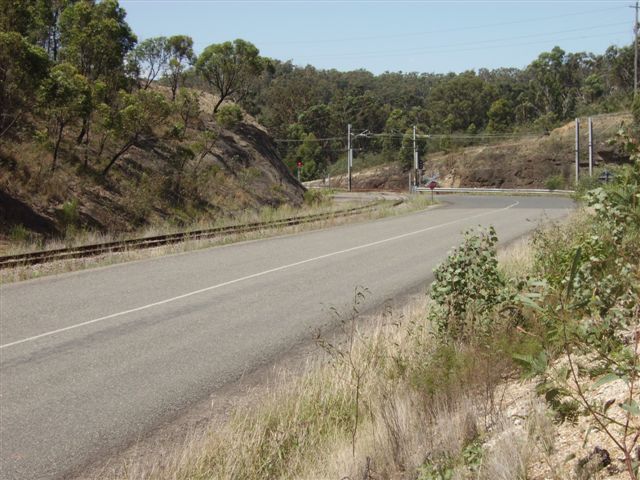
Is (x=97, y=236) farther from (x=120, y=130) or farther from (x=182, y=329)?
(x=182, y=329)

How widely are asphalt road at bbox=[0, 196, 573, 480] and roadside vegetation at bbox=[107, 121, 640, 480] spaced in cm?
98

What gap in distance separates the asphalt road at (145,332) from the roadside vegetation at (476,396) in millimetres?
977

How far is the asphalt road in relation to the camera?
6027 mm

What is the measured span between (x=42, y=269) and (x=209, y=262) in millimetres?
3670

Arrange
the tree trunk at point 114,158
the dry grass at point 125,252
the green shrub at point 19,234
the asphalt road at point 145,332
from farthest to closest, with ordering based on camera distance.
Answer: the tree trunk at point 114,158, the green shrub at point 19,234, the dry grass at point 125,252, the asphalt road at point 145,332

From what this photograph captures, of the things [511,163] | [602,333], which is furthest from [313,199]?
[602,333]

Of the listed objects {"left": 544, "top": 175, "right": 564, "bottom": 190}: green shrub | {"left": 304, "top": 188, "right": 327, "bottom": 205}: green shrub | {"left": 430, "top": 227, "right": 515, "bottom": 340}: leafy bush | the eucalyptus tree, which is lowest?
{"left": 544, "top": 175, "right": 564, "bottom": 190}: green shrub

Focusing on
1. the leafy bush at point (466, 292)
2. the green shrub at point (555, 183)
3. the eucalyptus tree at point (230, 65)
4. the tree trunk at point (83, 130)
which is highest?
the eucalyptus tree at point (230, 65)

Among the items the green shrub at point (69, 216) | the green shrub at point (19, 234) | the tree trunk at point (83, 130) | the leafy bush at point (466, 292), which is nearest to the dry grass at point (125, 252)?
the green shrub at point (19, 234)

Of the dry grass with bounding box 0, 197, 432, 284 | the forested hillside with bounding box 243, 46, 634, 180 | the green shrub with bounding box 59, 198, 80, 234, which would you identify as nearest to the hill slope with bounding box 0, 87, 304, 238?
the green shrub with bounding box 59, 198, 80, 234

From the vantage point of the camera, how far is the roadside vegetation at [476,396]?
11.9 ft

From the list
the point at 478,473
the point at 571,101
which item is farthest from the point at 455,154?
the point at 478,473

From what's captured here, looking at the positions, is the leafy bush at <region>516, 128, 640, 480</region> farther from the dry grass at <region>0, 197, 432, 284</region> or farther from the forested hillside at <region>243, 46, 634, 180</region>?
the forested hillside at <region>243, 46, 634, 180</region>

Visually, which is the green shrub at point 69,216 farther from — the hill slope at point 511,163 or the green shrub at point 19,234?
the hill slope at point 511,163
